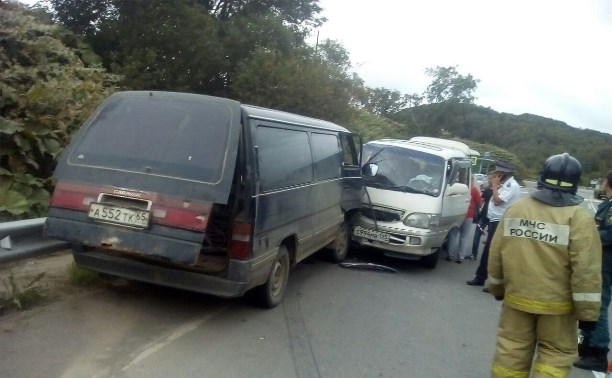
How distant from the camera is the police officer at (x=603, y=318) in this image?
5.36 metres

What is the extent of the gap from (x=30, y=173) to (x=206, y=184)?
14.1 feet

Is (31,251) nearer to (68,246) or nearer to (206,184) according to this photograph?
(68,246)

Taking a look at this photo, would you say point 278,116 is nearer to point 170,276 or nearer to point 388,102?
point 170,276

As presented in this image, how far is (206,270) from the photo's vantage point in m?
5.36

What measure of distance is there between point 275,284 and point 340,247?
2683 mm

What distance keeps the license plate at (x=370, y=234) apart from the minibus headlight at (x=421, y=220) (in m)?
0.37

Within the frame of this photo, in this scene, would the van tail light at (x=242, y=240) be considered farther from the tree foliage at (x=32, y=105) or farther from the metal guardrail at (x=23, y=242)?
the tree foliage at (x=32, y=105)

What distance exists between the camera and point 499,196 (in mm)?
8492

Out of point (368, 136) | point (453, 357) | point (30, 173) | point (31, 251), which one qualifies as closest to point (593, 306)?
point (453, 357)

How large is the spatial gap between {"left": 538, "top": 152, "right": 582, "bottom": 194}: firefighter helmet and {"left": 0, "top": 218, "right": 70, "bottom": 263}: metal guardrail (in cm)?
422

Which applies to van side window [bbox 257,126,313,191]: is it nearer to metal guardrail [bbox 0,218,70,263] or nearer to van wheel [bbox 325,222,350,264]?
van wheel [bbox 325,222,350,264]

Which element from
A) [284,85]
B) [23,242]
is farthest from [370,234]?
[284,85]

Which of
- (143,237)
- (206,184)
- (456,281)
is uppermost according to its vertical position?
(206,184)

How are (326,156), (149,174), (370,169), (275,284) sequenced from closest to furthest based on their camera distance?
1. (149,174)
2. (275,284)
3. (326,156)
4. (370,169)
